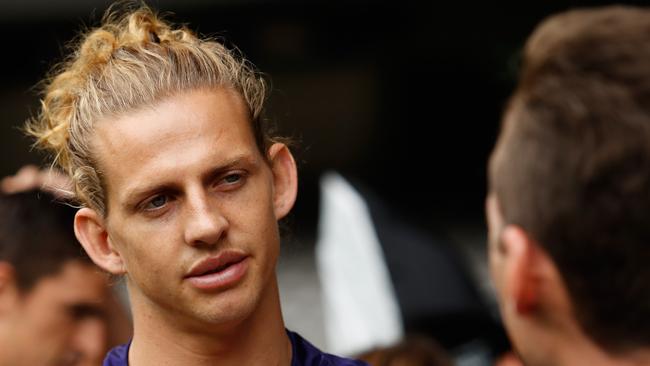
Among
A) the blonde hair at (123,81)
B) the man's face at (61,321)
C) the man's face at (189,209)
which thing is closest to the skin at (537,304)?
the man's face at (189,209)

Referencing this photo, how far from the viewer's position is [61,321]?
372cm

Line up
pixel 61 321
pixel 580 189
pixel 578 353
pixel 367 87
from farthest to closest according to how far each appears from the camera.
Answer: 1. pixel 367 87
2. pixel 61 321
3. pixel 578 353
4. pixel 580 189

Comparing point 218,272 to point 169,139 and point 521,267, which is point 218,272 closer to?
point 169,139

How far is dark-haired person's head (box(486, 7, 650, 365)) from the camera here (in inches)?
80.7

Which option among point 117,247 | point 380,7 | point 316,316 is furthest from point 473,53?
point 117,247

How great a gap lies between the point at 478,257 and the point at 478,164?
3.68 feet

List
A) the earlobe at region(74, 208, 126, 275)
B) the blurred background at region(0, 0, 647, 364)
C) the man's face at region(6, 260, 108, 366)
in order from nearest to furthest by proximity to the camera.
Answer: the earlobe at region(74, 208, 126, 275) → the man's face at region(6, 260, 108, 366) → the blurred background at region(0, 0, 647, 364)

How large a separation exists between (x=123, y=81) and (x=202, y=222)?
18.0 inches

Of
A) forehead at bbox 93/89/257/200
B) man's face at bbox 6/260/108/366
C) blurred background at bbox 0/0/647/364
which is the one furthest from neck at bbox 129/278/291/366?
blurred background at bbox 0/0/647/364

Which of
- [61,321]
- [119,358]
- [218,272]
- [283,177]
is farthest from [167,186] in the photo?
[61,321]

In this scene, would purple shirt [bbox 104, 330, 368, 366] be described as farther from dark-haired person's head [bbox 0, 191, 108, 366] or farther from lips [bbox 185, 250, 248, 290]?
dark-haired person's head [bbox 0, 191, 108, 366]

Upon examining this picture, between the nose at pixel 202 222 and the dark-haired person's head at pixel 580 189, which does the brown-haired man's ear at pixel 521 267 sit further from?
the nose at pixel 202 222

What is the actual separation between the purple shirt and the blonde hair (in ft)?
1.34

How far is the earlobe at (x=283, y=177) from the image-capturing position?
113 inches
